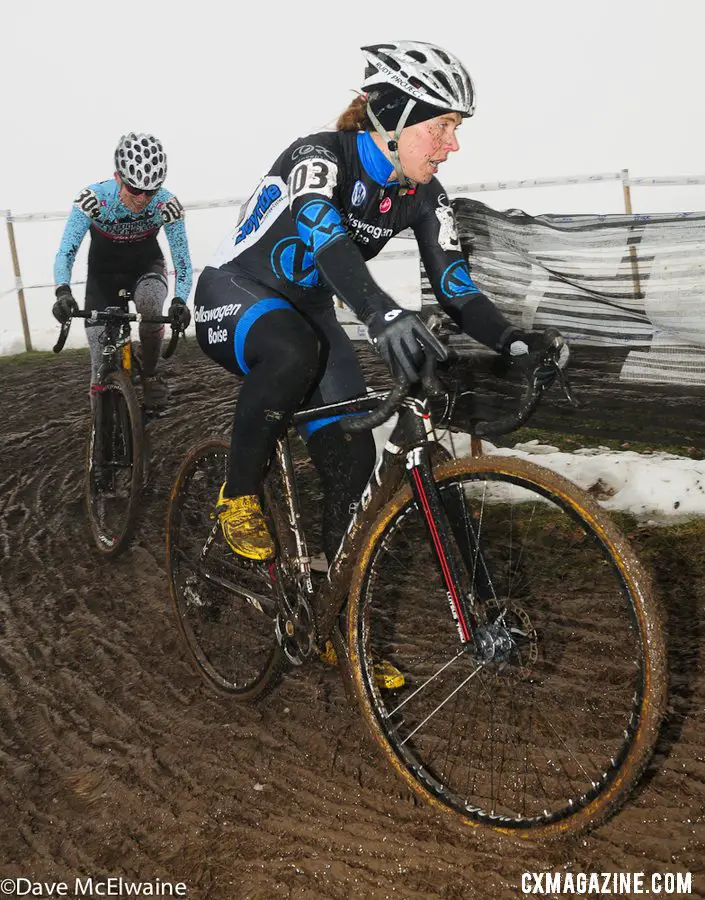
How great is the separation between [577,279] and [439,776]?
385cm

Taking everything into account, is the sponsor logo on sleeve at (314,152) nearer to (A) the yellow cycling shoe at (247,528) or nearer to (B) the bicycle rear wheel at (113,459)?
(A) the yellow cycling shoe at (247,528)

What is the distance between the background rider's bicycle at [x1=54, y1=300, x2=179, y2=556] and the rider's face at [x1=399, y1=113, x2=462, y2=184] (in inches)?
114

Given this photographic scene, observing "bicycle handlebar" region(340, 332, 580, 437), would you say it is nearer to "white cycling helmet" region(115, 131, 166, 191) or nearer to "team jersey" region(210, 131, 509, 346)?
"team jersey" region(210, 131, 509, 346)

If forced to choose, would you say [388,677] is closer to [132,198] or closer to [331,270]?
[331,270]

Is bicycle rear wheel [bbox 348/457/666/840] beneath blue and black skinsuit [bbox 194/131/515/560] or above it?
beneath

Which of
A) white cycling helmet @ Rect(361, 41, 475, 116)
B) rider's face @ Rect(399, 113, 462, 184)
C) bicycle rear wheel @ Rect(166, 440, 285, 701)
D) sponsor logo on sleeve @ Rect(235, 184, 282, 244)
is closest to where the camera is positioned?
white cycling helmet @ Rect(361, 41, 475, 116)

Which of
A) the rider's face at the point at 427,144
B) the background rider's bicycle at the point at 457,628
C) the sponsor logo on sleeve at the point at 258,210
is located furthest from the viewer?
the sponsor logo on sleeve at the point at 258,210

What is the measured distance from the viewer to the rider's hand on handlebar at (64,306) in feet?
19.7

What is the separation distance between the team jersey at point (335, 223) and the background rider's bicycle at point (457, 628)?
64 cm

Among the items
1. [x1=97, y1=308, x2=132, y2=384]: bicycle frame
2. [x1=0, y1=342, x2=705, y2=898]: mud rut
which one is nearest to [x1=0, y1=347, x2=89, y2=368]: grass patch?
[x1=97, y1=308, x2=132, y2=384]: bicycle frame

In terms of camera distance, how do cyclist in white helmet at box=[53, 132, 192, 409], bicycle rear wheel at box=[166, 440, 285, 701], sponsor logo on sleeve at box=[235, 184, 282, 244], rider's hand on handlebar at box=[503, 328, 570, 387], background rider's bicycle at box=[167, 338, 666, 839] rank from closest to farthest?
background rider's bicycle at box=[167, 338, 666, 839] < rider's hand on handlebar at box=[503, 328, 570, 387] < sponsor logo on sleeve at box=[235, 184, 282, 244] < bicycle rear wheel at box=[166, 440, 285, 701] < cyclist in white helmet at box=[53, 132, 192, 409]

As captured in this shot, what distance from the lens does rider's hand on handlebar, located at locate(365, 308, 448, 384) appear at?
271 cm

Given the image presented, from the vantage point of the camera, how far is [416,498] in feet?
9.95

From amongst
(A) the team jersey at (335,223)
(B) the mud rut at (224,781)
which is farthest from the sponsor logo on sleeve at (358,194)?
(B) the mud rut at (224,781)
